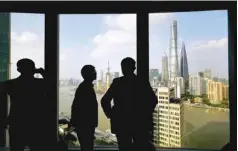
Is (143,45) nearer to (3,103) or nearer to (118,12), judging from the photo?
(118,12)

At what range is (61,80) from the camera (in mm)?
1626

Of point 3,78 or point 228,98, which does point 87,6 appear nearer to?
point 3,78

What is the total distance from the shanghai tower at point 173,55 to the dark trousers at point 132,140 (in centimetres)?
37

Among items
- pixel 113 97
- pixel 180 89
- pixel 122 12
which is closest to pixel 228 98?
pixel 180 89

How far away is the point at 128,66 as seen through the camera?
1.54 meters

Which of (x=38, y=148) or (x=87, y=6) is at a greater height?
(x=87, y=6)

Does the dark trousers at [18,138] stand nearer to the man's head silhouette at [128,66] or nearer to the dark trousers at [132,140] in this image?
the dark trousers at [132,140]

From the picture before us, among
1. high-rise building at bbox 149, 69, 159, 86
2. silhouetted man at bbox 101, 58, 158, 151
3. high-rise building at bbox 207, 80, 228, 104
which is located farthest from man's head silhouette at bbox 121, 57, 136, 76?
high-rise building at bbox 207, 80, 228, 104

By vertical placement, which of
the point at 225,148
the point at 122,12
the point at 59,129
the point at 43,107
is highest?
the point at 122,12

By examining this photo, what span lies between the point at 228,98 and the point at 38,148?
115 cm

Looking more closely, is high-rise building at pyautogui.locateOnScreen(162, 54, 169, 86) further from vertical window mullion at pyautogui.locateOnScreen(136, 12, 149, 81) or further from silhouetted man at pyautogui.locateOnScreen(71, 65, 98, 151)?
silhouetted man at pyautogui.locateOnScreen(71, 65, 98, 151)

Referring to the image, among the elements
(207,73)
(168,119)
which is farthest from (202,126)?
(207,73)

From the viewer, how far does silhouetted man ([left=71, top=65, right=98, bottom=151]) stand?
152 centimetres

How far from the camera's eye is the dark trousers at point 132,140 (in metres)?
1.54
